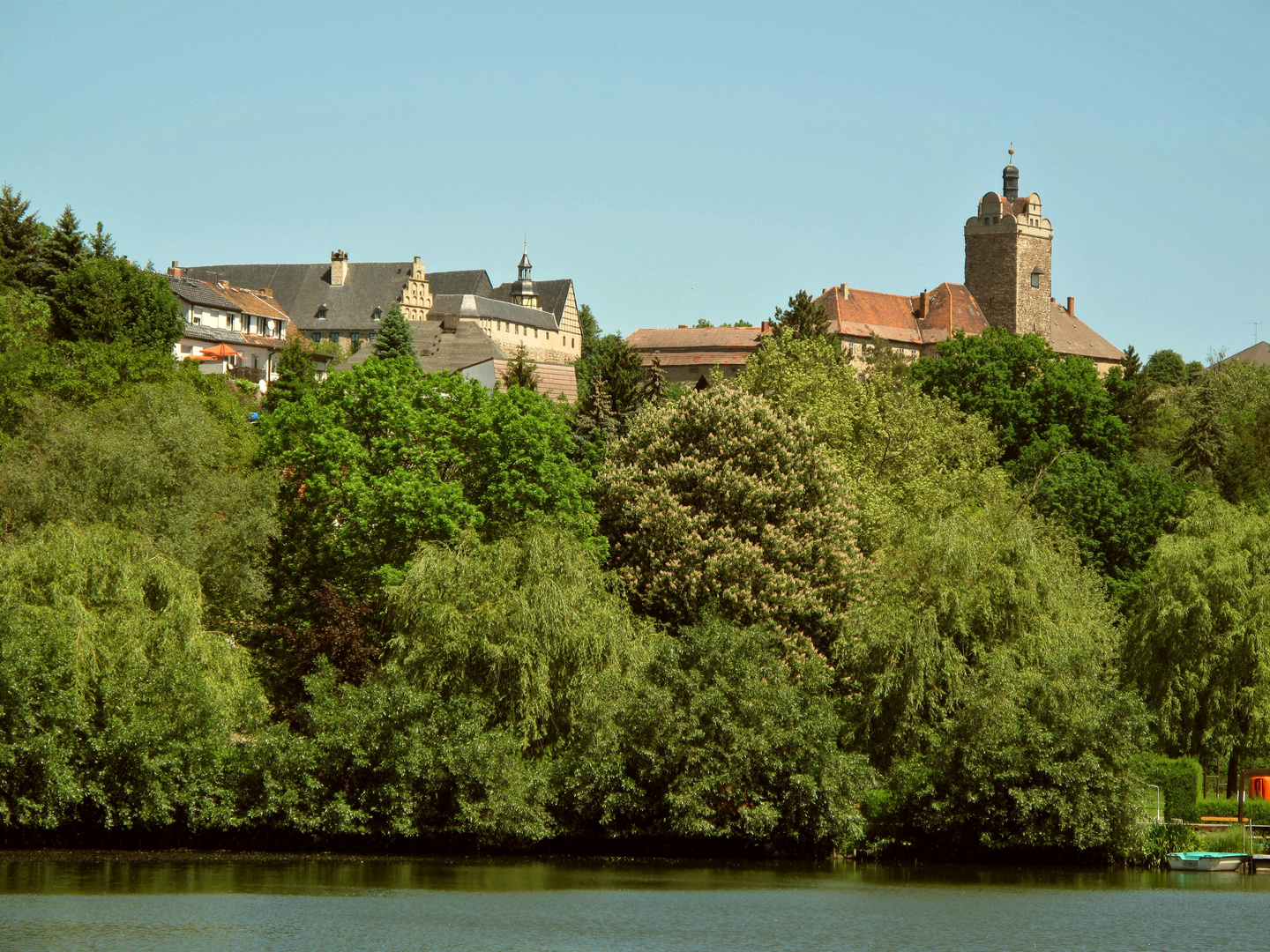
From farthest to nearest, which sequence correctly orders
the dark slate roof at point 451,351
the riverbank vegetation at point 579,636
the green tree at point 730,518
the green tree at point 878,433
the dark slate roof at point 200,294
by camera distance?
the dark slate roof at point 200,294
the dark slate roof at point 451,351
the green tree at point 878,433
the green tree at point 730,518
the riverbank vegetation at point 579,636

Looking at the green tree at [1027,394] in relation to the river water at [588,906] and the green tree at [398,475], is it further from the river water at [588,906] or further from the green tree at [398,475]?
the river water at [588,906]

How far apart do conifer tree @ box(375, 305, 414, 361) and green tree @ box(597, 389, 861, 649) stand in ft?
142

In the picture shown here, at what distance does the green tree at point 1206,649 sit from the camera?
4225cm

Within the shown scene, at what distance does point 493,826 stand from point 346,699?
4800mm

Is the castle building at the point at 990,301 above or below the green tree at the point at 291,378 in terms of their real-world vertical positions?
above

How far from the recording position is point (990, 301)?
133m

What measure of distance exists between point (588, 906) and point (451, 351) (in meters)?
86.1

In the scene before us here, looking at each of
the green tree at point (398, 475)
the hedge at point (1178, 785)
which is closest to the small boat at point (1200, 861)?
the hedge at point (1178, 785)

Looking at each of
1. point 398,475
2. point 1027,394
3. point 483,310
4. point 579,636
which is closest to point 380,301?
point 483,310

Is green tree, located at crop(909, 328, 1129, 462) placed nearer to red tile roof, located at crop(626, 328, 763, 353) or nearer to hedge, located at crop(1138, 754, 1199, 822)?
hedge, located at crop(1138, 754, 1199, 822)

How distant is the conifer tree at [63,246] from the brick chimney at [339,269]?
84333 mm

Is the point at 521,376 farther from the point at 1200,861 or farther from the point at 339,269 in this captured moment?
the point at 339,269

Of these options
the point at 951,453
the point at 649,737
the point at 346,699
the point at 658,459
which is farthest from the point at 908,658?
the point at 951,453

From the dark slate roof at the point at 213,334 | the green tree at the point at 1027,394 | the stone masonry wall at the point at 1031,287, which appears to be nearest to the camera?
the green tree at the point at 1027,394
